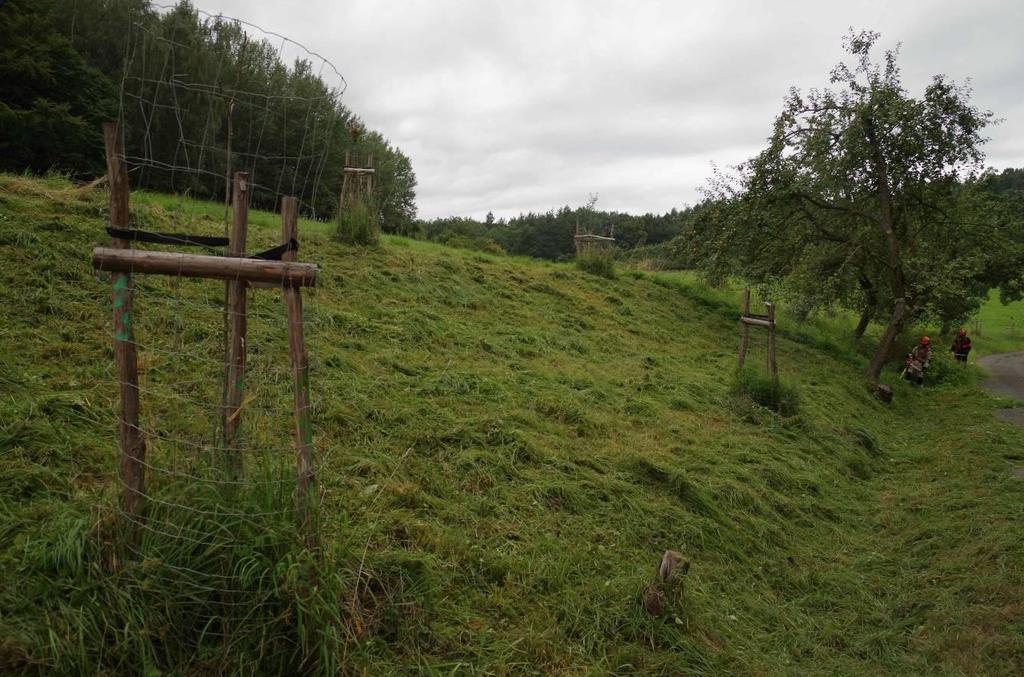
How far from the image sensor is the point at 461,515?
13.9ft

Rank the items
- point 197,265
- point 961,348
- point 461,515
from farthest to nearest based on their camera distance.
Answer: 1. point 961,348
2. point 461,515
3. point 197,265

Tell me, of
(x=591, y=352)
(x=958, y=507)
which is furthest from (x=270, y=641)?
(x=591, y=352)

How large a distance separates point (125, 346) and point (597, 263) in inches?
636

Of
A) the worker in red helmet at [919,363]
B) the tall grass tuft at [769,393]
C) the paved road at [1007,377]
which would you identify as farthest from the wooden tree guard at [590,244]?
the paved road at [1007,377]

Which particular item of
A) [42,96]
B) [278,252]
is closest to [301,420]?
[278,252]

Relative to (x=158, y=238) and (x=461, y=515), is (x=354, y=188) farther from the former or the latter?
(x=158, y=238)

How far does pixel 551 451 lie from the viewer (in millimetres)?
5629

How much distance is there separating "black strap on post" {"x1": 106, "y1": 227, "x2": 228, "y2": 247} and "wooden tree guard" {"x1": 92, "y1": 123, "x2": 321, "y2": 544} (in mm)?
41

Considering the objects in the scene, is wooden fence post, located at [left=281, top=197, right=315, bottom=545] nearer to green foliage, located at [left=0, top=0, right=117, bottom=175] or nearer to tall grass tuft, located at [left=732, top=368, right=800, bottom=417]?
tall grass tuft, located at [left=732, top=368, right=800, bottom=417]

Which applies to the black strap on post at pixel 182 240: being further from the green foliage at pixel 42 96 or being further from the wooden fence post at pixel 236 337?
the green foliage at pixel 42 96

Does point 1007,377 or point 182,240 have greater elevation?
point 182,240

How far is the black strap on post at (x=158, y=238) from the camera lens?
2.64m

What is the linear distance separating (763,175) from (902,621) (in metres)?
11.9

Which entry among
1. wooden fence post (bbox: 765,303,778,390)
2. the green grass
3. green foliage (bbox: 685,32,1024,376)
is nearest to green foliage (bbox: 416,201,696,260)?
the green grass
